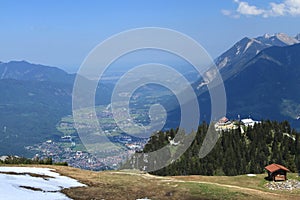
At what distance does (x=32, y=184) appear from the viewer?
45.0 meters

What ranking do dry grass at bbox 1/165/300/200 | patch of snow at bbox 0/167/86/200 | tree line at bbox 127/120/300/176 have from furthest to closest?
tree line at bbox 127/120/300/176 → dry grass at bbox 1/165/300/200 → patch of snow at bbox 0/167/86/200

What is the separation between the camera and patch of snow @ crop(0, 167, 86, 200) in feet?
131

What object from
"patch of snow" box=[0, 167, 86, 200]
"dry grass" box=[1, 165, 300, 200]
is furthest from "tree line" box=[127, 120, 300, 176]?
"patch of snow" box=[0, 167, 86, 200]

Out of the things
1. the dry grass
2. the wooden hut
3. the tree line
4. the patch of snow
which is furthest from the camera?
the tree line

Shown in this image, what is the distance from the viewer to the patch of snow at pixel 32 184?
3994 cm

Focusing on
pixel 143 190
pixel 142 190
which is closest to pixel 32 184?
pixel 142 190

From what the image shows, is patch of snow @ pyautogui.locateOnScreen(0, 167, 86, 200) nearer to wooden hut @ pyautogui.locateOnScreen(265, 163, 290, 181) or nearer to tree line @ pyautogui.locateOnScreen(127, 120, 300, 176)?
wooden hut @ pyautogui.locateOnScreen(265, 163, 290, 181)

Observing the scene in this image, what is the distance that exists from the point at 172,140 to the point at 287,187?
322 ft

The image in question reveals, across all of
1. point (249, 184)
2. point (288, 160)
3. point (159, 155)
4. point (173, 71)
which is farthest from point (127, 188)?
Answer: point (159, 155)

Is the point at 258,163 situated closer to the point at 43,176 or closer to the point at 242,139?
the point at 242,139

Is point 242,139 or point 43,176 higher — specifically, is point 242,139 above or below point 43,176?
above

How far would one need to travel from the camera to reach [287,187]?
67500mm

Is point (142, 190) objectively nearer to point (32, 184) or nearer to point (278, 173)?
point (32, 184)

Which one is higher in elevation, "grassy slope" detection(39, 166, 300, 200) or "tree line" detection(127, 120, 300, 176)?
"tree line" detection(127, 120, 300, 176)
